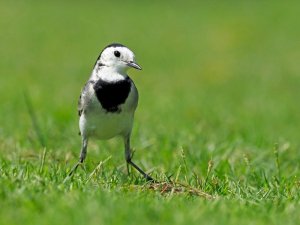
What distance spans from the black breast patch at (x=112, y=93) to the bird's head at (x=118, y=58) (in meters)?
0.12

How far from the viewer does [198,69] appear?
1616 centimetres

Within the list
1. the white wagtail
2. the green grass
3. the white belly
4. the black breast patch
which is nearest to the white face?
the white wagtail

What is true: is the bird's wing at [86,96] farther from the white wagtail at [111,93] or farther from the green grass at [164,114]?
the green grass at [164,114]

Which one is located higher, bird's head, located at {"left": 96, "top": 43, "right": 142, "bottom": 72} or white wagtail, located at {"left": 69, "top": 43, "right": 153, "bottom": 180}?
bird's head, located at {"left": 96, "top": 43, "right": 142, "bottom": 72}

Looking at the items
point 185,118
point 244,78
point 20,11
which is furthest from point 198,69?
point 20,11

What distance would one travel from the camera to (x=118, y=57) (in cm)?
596

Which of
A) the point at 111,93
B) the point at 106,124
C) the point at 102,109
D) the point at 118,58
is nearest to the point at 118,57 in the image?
the point at 118,58

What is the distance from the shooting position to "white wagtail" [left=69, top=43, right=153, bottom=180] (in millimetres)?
5910

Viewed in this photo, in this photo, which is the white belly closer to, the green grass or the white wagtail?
the white wagtail

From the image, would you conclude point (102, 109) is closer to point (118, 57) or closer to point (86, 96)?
point (86, 96)

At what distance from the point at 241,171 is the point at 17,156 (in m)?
1.90

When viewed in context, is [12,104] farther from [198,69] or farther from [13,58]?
[198,69]

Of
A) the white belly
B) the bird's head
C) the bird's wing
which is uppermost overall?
the bird's head

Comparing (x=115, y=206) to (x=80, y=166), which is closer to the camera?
(x=115, y=206)
